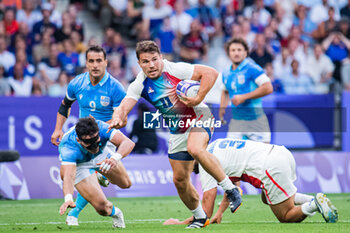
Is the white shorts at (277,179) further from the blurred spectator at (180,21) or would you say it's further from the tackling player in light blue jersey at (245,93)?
the blurred spectator at (180,21)

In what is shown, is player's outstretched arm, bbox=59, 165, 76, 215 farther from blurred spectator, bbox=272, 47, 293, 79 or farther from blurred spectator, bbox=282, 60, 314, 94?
blurred spectator, bbox=272, 47, 293, 79

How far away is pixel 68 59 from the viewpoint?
16891 mm

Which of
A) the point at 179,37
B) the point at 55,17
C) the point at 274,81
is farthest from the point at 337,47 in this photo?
the point at 55,17

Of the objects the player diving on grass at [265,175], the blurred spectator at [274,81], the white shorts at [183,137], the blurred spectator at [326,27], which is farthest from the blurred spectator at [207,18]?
the white shorts at [183,137]

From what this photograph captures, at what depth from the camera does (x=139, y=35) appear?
18.5 metres

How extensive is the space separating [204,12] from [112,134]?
11483 millimetres

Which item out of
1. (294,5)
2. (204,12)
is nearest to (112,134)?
(204,12)

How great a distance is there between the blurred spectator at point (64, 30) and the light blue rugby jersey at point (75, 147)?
29.2ft

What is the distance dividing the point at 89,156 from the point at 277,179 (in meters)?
2.44

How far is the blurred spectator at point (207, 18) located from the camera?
19188 millimetres

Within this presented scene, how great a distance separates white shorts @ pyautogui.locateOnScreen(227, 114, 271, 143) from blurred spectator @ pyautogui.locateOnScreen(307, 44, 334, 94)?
6.59 metres

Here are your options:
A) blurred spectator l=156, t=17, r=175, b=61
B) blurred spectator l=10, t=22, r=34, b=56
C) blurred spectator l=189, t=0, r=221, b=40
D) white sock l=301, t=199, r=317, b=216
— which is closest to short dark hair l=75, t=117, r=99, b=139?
white sock l=301, t=199, r=317, b=216

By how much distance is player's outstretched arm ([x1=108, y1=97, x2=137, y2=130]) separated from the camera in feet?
26.3

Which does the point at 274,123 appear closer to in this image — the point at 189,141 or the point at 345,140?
the point at 345,140
